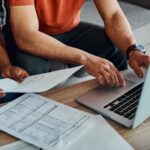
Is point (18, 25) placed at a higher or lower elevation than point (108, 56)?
higher

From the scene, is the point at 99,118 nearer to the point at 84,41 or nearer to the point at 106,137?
the point at 106,137

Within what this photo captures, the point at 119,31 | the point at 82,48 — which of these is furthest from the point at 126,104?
the point at 82,48

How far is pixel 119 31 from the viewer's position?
1497mm

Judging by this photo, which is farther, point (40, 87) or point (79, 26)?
point (79, 26)

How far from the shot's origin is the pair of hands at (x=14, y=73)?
1.25 metres

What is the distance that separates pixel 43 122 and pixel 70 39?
78 cm

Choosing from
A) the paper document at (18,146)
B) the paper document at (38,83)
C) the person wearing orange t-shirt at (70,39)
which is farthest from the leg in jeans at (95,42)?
the paper document at (18,146)

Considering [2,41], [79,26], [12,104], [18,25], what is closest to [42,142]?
[12,104]

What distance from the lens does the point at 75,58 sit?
49.9 inches

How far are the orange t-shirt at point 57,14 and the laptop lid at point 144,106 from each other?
796mm

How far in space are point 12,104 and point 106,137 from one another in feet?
1.04

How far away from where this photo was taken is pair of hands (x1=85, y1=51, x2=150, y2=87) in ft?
3.68

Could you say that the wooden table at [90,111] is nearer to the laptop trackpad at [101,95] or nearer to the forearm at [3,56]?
the laptop trackpad at [101,95]

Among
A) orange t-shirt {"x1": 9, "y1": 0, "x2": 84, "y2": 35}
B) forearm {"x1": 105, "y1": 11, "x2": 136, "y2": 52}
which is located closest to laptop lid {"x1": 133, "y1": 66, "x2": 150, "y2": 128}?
forearm {"x1": 105, "y1": 11, "x2": 136, "y2": 52}
